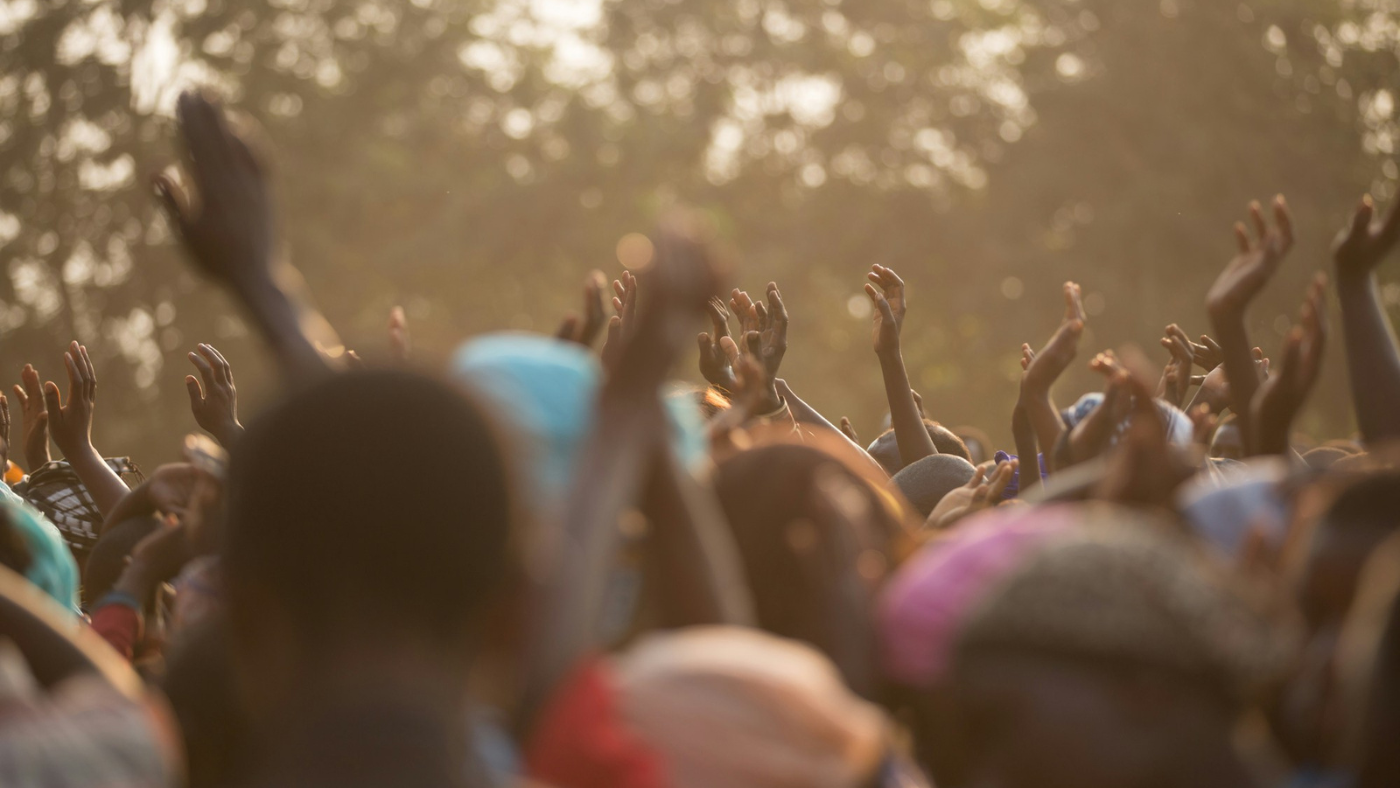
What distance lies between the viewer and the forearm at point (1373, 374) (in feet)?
13.0

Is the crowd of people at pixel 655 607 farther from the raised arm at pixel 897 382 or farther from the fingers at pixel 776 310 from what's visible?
the raised arm at pixel 897 382

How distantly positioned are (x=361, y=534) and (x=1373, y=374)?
2866 millimetres

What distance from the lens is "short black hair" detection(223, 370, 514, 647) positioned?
2.12 meters

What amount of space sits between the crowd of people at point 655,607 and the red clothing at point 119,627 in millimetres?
483

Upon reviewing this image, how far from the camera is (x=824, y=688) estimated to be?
225cm

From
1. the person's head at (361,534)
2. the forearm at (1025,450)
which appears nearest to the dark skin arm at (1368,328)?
the forearm at (1025,450)

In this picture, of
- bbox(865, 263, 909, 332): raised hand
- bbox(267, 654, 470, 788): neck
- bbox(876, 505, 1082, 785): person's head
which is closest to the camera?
bbox(267, 654, 470, 788): neck

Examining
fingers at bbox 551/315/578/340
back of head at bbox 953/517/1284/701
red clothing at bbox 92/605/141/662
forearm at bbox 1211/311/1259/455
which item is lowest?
red clothing at bbox 92/605/141/662

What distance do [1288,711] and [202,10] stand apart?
91.6 feet

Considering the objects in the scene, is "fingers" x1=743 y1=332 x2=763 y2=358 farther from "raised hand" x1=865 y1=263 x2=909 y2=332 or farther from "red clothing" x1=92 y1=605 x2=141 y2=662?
"red clothing" x1=92 y1=605 x2=141 y2=662

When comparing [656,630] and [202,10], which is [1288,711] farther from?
[202,10]

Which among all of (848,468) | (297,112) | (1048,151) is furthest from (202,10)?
(848,468)

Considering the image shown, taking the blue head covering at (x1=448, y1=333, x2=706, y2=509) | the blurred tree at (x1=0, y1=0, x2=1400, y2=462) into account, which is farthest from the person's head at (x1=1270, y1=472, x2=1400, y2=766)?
the blurred tree at (x1=0, y1=0, x2=1400, y2=462)

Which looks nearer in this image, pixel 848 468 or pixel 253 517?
pixel 253 517
